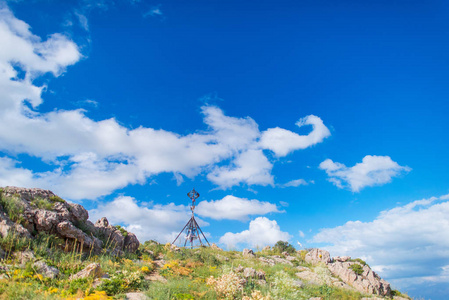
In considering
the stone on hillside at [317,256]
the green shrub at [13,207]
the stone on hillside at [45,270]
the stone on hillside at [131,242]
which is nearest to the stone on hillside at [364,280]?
the stone on hillside at [317,256]

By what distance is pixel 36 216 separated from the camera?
14984 mm

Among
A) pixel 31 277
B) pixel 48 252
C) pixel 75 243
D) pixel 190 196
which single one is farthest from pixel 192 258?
pixel 190 196

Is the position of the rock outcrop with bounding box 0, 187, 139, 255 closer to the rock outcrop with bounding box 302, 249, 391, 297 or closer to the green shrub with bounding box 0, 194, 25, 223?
the green shrub with bounding box 0, 194, 25, 223

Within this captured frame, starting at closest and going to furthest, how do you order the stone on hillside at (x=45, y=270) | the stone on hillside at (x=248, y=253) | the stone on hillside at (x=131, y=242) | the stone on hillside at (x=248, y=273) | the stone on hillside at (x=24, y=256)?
the stone on hillside at (x=45, y=270)
the stone on hillside at (x=24, y=256)
the stone on hillside at (x=248, y=273)
the stone on hillside at (x=131, y=242)
the stone on hillside at (x=248, y=253)

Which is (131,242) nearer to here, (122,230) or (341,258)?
(122,230)

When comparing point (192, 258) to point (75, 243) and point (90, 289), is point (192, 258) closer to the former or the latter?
point (75, 243)

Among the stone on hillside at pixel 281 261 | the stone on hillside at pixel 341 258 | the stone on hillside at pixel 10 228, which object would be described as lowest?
the stone on hillside at pixel 281 261

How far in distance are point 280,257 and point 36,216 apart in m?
18.3

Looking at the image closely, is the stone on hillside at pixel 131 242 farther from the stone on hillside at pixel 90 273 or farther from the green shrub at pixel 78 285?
the green shrub at pixel 78 285

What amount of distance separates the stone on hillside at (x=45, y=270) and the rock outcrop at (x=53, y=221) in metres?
2.46

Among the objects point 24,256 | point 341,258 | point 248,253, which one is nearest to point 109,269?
point 24,256

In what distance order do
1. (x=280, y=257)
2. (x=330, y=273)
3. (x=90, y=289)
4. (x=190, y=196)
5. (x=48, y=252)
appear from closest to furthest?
1. (x=90, y=289)
2. (x=48, y=252)
3. (x=330, y=273)
4. (x=280, y=257)
5. (x=190, y=196)

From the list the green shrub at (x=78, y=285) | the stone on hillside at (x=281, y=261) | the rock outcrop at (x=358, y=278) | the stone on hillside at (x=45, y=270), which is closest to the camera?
the green shrub at (x=78, y=285)

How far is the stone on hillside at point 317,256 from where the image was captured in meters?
24.5
